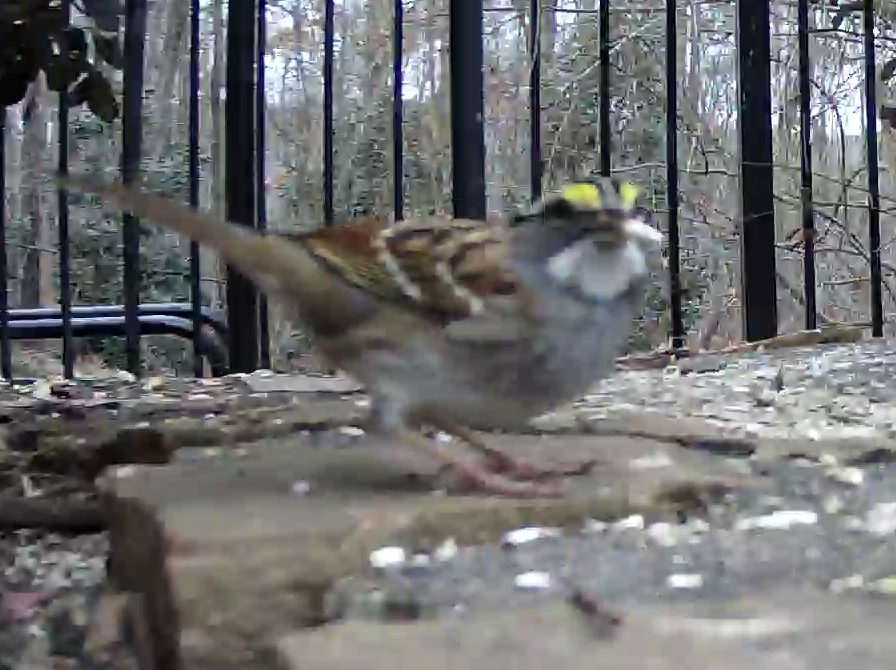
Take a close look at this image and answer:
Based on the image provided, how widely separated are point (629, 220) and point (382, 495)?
57 centimetres

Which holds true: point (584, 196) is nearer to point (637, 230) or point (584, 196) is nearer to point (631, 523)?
point (637, 230)

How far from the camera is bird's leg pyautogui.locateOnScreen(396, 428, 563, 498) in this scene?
2084mm

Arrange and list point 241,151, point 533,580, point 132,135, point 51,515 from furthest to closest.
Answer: point 241,151 → point 132,135 → point 51,515 → point 533,580

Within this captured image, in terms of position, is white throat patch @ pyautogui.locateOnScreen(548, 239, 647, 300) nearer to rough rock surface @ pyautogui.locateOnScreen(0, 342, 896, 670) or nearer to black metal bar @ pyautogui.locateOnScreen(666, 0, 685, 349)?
rough rock surface @ pyautogui.locateOnScreen(0, 342, 896, 670)

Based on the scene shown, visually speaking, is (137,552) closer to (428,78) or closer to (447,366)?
(447,366)

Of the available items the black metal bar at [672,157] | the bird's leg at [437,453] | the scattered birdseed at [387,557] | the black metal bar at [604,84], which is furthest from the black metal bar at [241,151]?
the scattered birdseed at [387,557]

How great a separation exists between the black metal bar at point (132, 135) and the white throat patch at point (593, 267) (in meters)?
2.48

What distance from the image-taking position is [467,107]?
456 cm

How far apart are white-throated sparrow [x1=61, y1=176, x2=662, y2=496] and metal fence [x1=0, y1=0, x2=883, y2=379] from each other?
2277 mm

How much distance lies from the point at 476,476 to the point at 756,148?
9.84 feet

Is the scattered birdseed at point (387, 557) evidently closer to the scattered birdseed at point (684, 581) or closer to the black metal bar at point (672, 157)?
the scattered birdseed at point (684, 581)

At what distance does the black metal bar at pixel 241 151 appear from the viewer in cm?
491

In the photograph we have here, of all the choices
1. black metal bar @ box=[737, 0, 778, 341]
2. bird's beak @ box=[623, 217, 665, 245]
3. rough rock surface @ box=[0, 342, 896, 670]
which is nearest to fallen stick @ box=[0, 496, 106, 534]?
rough rock surface @ box=[0, 342, 896, 670]

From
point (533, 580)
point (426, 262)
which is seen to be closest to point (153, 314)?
point (426, 262)
